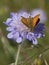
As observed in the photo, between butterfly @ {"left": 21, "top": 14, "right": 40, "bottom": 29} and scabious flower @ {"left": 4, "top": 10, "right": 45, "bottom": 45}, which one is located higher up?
butterfly @ {"left": 21, "top": 14, "right": 40, "bottom": 29}

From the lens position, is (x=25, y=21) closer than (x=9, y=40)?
Yes

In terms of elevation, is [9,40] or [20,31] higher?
[20,31]

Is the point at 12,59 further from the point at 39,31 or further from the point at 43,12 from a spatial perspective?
the point at 43,12

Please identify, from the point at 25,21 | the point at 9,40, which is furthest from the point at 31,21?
the point at 9,40

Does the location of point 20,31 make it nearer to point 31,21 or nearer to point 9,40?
point 31,21

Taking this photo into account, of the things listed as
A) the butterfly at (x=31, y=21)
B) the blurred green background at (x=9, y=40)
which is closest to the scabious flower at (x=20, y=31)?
the butterfly at (x=31, y=21)

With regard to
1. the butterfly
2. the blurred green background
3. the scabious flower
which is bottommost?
the blurred green background

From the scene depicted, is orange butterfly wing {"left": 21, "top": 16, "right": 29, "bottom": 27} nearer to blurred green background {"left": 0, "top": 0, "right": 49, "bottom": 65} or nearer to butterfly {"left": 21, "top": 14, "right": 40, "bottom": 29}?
butterfly {"left": 21, "top": 14, "right": 40, "bottom": 29}

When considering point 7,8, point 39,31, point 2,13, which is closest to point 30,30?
point 39,31

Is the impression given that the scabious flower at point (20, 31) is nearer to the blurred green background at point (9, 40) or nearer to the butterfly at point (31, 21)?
the butterfly at point (31, 21)

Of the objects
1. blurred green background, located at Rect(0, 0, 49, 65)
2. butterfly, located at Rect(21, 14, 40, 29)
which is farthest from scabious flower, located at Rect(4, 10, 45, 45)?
blurred green background, located at Rect(0, 0, 49, 65)

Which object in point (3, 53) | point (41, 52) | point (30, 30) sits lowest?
point (3, 53)
